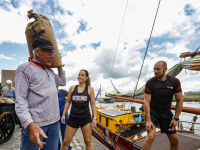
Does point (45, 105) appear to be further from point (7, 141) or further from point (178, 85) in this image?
point (7, 141)

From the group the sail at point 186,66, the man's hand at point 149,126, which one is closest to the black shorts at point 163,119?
the man's hand at point 149,126

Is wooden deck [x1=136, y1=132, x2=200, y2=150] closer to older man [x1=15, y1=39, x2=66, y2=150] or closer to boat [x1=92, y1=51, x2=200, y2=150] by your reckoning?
boat [x1=92, y1=51, x2=200, y2=150]

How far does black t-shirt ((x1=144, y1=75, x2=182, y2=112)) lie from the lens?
3.01m

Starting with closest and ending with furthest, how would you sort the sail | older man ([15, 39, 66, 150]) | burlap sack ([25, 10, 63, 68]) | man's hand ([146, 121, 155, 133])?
older man ([15, 39, 66, 150])
burlap sack ([25, 10, 63, 68])
man's hand ([146, 121, 155, 133])
the sail

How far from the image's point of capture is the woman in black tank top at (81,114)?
9.67ft

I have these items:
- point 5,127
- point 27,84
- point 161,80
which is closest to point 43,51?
point 27,84

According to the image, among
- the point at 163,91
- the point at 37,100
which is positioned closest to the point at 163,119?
the point at 163,91

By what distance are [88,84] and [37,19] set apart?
213cm

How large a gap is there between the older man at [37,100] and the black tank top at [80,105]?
1.14 m

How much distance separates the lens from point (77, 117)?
294 centimetres

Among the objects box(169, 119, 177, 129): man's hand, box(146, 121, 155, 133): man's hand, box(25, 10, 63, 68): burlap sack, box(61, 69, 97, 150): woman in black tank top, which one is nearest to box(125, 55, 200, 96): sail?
box(169, 119, 177, 129): man's hand

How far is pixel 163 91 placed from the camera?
301cm

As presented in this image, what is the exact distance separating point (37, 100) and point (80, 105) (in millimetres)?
Answer: 1562

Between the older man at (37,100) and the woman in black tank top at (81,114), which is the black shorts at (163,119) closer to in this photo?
the woman in black tank top at (81,114)
